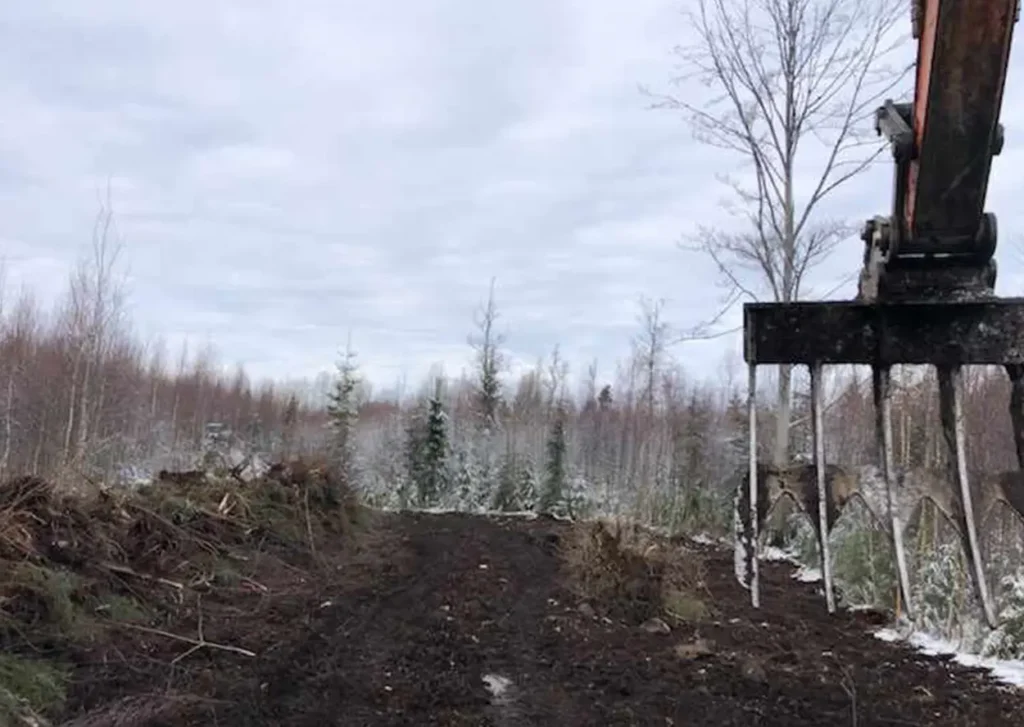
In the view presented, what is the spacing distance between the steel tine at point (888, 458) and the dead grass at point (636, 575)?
200 inches

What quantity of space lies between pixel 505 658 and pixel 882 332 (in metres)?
4.03

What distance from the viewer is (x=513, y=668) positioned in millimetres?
5879

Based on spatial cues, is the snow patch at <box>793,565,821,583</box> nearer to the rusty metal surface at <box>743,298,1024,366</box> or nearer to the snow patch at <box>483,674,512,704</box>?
the snow patch at <box>483,674,512,704</box>

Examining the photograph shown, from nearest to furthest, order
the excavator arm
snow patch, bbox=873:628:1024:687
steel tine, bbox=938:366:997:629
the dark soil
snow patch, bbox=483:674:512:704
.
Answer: the excavator arm → steel tine, bbox=938:366:997:629 → the dark soil → snow patch, bbox=483:674:512:704 → snow patch, bbox=873:628:1024:687

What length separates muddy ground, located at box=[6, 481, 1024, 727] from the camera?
188 inches

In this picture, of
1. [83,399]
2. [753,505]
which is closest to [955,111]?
[753,505]

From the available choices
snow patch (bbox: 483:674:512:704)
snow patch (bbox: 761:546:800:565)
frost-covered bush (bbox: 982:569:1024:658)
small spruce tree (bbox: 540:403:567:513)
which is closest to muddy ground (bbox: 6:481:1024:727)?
snow patch (bbox: 483:674:512:704)

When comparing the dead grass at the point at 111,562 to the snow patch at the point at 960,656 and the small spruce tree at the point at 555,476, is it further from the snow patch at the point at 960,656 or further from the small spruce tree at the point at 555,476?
the small spruce tree at the point at 555,476

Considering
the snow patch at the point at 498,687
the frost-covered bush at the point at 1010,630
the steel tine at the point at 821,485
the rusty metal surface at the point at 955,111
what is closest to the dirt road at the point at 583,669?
the snow patch at the point at 498,687

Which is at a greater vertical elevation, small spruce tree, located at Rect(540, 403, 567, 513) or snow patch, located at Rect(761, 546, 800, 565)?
small spruce tree, located at Rect(540, 403, 567, 513)

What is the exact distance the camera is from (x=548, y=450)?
87.5 feet

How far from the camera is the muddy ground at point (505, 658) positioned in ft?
15.7

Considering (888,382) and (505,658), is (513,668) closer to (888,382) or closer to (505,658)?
(505,658)

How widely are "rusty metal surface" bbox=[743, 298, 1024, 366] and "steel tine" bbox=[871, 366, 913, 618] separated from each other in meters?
0.09
